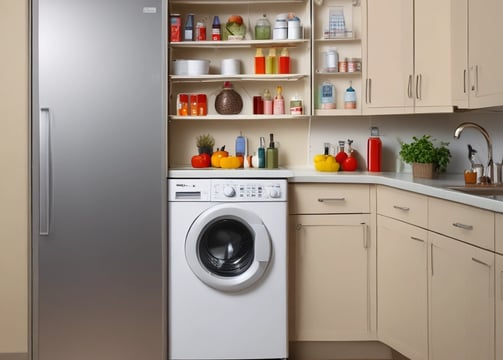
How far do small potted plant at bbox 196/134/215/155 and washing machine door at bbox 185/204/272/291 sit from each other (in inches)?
23.1

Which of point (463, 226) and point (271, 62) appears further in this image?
point (271, 62)

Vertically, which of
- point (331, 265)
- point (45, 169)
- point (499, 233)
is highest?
point (45, 169)

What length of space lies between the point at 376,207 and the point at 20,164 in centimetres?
192

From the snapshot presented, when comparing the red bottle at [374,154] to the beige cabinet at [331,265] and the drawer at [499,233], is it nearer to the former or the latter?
the beige cabinet at [331,265]

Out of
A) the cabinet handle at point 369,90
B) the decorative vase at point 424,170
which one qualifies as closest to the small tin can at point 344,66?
the cabinet handle at point 369,90

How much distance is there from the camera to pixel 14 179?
3.49 metres

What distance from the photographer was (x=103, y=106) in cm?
348

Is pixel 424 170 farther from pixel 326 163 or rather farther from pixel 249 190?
pixel 249 190

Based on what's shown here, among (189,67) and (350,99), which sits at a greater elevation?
(189,67)

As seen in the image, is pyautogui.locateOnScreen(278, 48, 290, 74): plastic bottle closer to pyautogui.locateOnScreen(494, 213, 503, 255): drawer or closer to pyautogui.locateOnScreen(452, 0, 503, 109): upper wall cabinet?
pyautogui.locateOnScreen(452, 0, 503, 109): upper wall cabinet

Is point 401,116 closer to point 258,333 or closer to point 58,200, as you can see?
point 258,333

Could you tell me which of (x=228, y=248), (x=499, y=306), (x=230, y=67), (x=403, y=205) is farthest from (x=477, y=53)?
(x=228, y=248)

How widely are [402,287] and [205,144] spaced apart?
57.9 inches

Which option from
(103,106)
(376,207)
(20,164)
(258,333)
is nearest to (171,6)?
(103,106)
